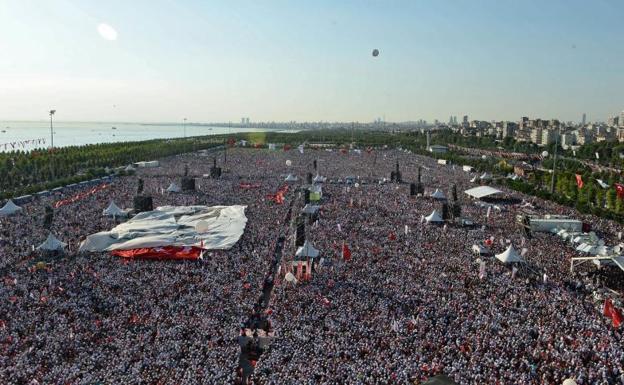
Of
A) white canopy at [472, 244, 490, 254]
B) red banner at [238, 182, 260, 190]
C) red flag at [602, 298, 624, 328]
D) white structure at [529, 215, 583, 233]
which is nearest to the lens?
red flag at [602, 298, 624, 328]

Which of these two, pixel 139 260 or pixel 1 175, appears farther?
pixel 1 175

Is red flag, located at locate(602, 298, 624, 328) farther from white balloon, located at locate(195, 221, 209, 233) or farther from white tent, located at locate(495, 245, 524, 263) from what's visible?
white balloon, located at locate(195, 221, 209, 233)

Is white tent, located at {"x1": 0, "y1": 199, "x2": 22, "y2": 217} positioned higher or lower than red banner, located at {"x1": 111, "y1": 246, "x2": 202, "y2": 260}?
higher

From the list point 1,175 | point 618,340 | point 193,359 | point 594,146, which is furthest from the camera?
point 594,146

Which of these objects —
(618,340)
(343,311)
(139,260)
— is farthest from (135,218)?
(618,340)

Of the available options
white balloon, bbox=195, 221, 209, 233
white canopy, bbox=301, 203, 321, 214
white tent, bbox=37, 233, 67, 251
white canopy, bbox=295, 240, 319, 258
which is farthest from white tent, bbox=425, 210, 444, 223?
white tent, bbox=37, 233, 67, 251

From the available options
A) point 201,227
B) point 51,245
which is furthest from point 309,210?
point 51,245

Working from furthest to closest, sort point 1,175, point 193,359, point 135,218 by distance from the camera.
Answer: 1. point 1,175
2. point 135,218
3. point 193,359

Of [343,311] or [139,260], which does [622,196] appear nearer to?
[343,311]
